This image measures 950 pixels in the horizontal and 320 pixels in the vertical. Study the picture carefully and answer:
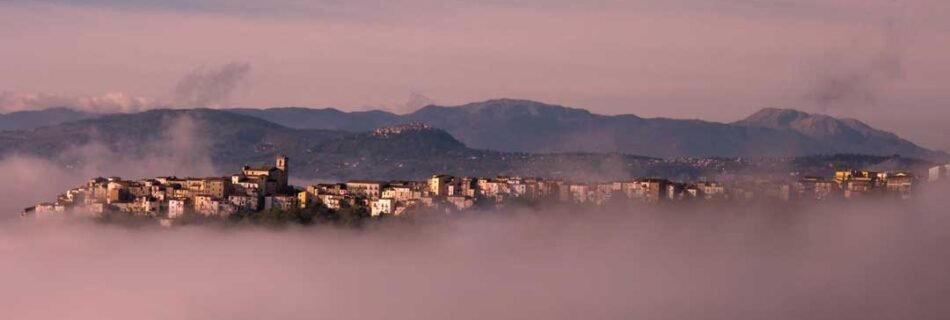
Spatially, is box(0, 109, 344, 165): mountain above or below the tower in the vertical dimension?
above

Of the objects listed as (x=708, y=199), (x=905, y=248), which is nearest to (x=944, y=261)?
(x=905, y=248)

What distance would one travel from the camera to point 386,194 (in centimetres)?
7744

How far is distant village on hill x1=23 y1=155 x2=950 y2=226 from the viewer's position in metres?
72.9

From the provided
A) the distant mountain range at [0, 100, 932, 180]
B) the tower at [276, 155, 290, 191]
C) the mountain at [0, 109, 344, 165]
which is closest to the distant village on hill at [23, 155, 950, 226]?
the tower at [276, 155, 290, 191]

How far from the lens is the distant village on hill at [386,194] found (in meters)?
72.9

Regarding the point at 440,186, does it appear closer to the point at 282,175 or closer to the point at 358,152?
the point at 282,175

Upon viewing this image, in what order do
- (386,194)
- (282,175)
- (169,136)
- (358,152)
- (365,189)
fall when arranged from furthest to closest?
(169,136) → (358,152) → (365,189) → (282,175) → (386,194)

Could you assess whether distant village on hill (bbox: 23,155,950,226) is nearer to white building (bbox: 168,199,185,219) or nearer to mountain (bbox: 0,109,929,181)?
white building (bbox: 168,199,185,219)

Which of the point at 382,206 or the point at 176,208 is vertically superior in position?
the point at 382,206

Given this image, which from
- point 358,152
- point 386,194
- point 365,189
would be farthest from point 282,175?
point 358,152

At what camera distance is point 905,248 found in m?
63.7

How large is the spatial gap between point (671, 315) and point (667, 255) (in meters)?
12.6

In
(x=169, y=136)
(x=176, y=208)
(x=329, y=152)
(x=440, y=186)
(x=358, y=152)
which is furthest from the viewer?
(x=169, y=136)

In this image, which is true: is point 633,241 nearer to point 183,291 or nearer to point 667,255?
point 667,255
